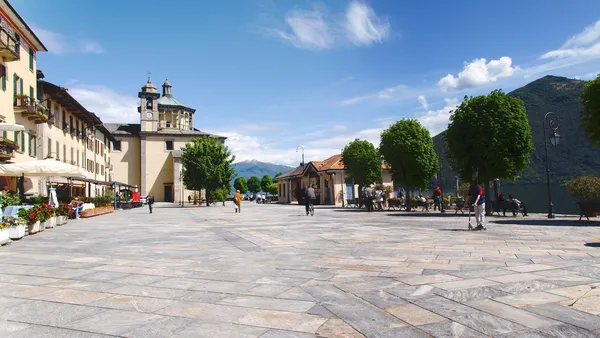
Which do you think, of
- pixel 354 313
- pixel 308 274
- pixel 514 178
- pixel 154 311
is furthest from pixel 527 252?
pixel 514 178

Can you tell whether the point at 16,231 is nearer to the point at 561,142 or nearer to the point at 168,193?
the point at 168,193

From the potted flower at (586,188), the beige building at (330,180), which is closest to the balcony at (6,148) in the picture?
the beige building at (330,180)

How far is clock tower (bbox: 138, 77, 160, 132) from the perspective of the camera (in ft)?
218

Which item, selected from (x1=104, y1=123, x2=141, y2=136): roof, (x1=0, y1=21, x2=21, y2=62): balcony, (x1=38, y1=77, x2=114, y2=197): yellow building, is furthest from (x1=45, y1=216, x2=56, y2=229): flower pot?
(x1=104, y1=123, x2=141, y2=136): roof

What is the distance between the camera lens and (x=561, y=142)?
112m

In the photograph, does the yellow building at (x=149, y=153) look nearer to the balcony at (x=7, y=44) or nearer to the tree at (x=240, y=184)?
the balcony at (x=7, y=44)

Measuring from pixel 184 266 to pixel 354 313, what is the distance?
3.65 m

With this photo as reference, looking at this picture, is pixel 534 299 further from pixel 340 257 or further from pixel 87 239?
pixel 87 239

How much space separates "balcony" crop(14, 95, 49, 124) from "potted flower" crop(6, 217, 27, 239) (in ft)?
48.8

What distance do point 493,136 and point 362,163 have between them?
491 inches

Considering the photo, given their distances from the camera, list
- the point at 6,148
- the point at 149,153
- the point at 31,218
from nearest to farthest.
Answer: the point at 31,218 < the point at 6,148 < the point at 149,153

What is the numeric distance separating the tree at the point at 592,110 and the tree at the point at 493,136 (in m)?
3.84

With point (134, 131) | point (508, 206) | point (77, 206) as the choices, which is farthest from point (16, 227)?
point (134, 131)

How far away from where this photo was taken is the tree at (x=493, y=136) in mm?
19297
